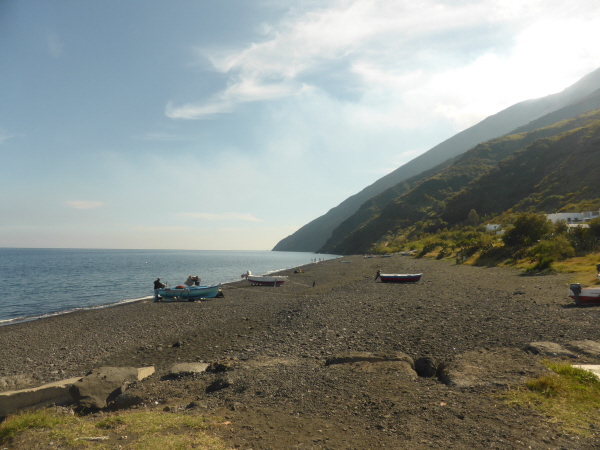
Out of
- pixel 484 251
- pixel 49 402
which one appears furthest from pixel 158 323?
pixel 484 251

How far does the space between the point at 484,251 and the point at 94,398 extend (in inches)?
1538

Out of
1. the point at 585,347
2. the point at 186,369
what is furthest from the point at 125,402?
the point at 585,347

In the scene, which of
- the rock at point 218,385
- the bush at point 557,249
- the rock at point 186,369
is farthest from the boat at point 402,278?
the rock at point 218,385

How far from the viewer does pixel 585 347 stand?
26.7ft

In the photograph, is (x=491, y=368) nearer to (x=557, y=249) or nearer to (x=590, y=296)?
(x=590, y=296)

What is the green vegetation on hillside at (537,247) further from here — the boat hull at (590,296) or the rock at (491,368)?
the rock at (491,368)

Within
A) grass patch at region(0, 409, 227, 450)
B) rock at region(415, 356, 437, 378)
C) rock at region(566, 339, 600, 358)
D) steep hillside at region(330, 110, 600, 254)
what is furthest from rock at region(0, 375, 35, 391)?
steep hillside at region(330, 110, 600, 254)

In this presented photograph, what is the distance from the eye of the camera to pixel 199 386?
26.0ft

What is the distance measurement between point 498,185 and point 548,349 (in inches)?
4021

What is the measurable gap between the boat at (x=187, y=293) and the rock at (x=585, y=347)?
973 inches

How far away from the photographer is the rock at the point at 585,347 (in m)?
7.84

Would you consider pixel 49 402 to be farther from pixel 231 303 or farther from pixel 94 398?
pixel 231 303

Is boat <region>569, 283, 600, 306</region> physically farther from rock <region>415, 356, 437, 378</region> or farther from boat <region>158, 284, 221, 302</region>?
boat <region>158, 284, 221, 302</region>

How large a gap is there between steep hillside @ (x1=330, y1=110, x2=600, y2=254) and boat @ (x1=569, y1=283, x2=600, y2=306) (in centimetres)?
6100
